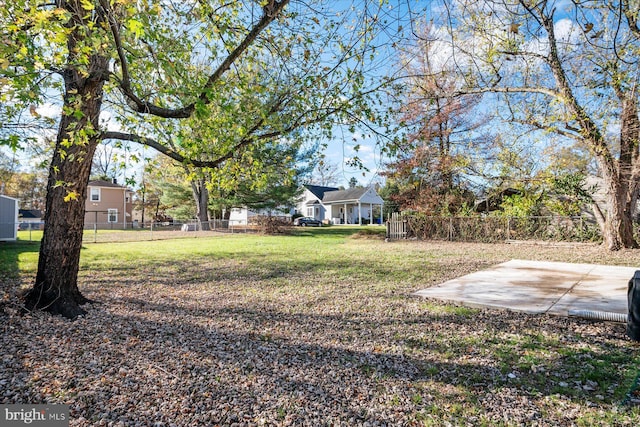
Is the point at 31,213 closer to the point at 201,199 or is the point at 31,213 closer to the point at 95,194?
the point at 95,194

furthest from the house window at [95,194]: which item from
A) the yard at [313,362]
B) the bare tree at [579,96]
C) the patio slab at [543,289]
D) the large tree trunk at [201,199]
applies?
the patio slab at [543,289]

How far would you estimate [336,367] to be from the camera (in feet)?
10.1

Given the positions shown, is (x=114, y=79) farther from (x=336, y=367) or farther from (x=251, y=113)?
(x=336, y=367)

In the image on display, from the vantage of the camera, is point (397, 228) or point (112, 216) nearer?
point (397, 228)

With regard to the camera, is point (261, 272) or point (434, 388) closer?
point (434, 388)

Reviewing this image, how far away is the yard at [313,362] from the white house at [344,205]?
31.8 meters

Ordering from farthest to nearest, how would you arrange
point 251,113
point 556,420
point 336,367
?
point 251,113, point 336,367, point 556,420

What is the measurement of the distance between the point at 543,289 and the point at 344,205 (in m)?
34.4

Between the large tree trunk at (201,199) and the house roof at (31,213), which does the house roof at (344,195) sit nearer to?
the large tree trunk at (201,199)

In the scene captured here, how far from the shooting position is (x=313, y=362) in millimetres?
3201

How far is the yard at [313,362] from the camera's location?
240 cm

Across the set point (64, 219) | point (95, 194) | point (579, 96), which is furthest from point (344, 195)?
point (64, 219)

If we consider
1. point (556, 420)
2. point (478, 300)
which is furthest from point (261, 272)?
point (556, 420)

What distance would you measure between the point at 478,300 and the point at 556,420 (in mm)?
2897
